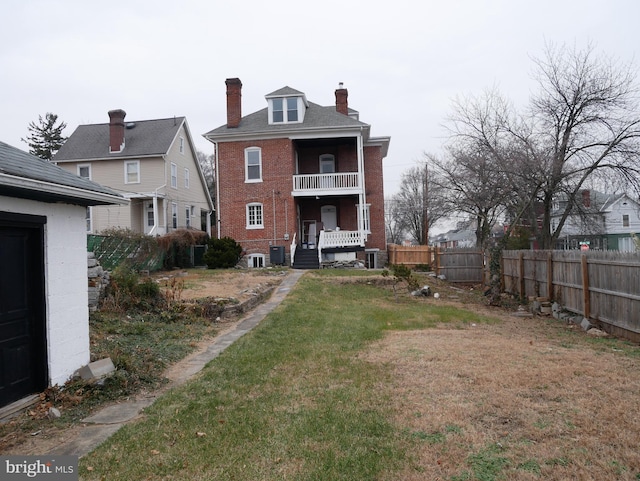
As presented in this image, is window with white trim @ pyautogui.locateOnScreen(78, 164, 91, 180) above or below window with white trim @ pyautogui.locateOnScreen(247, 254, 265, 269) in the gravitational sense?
above

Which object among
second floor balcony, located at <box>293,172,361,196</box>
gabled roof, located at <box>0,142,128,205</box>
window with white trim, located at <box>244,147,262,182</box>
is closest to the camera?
gabled roof, located at <box>0,142,128,205</box>

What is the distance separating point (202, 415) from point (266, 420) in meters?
0.74

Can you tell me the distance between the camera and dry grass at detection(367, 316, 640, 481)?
3727 mm

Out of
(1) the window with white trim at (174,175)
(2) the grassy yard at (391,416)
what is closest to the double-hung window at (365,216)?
(1) the window with white trim at (174,175)

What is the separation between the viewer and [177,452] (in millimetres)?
4180

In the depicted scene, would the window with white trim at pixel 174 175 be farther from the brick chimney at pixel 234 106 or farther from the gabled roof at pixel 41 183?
the gabled roof at pixel 41 183

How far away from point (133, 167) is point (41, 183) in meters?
25.7

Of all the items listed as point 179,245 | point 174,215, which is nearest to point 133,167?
point 174,215

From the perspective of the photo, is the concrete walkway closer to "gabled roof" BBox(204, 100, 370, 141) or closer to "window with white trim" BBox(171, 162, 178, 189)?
"gabled roof" BBox(204, 100, 370, 141)

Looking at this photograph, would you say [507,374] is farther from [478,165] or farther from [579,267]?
[478,165]

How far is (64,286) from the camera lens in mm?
6180

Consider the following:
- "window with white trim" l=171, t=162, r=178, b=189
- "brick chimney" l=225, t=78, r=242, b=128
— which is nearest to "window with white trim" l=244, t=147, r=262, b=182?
"brick chimney" l=225, t=78, r=242, b=128

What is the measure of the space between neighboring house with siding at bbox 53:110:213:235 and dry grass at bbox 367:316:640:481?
2369 cm

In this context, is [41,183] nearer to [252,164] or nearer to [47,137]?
[252,164]
